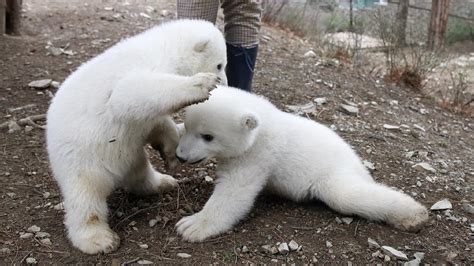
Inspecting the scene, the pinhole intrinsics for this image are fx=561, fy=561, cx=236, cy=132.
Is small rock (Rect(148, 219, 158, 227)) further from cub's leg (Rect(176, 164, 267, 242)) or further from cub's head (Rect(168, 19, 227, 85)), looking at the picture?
cub's head (Rect(168, 19, 227, 85))

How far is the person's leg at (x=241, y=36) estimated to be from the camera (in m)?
4.08

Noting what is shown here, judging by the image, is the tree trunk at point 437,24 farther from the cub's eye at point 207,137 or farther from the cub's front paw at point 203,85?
the cub's front paw at point 203,85

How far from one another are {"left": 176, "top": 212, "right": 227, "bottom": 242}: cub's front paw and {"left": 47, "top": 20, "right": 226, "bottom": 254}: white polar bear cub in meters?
0.35

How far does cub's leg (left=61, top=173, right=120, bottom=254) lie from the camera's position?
2.85 meters

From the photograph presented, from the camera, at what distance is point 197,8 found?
12.6 feet

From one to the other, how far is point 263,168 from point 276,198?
1.21 feet

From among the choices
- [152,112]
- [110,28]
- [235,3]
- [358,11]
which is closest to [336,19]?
[358,11]

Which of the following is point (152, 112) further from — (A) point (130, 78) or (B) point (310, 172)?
(B) point (310, 172)

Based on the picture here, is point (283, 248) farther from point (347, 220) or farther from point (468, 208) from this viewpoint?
point (468, 208)

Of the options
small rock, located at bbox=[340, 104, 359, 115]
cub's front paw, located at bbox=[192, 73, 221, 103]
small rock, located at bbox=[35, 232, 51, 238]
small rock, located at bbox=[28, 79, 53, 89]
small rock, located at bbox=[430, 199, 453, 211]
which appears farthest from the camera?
small rock, located at bbox=[28, 79, 53, 89]

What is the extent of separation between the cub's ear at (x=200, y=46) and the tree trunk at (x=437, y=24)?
6546 mm

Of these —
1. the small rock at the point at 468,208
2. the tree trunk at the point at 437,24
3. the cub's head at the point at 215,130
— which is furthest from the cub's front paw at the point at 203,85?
the tree trunk at the point at 437,24

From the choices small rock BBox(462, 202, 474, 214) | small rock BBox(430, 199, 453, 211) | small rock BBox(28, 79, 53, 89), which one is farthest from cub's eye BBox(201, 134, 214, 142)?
small rock BBox(28, 79, 53, 89)

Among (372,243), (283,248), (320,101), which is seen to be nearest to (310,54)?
(320,101)
